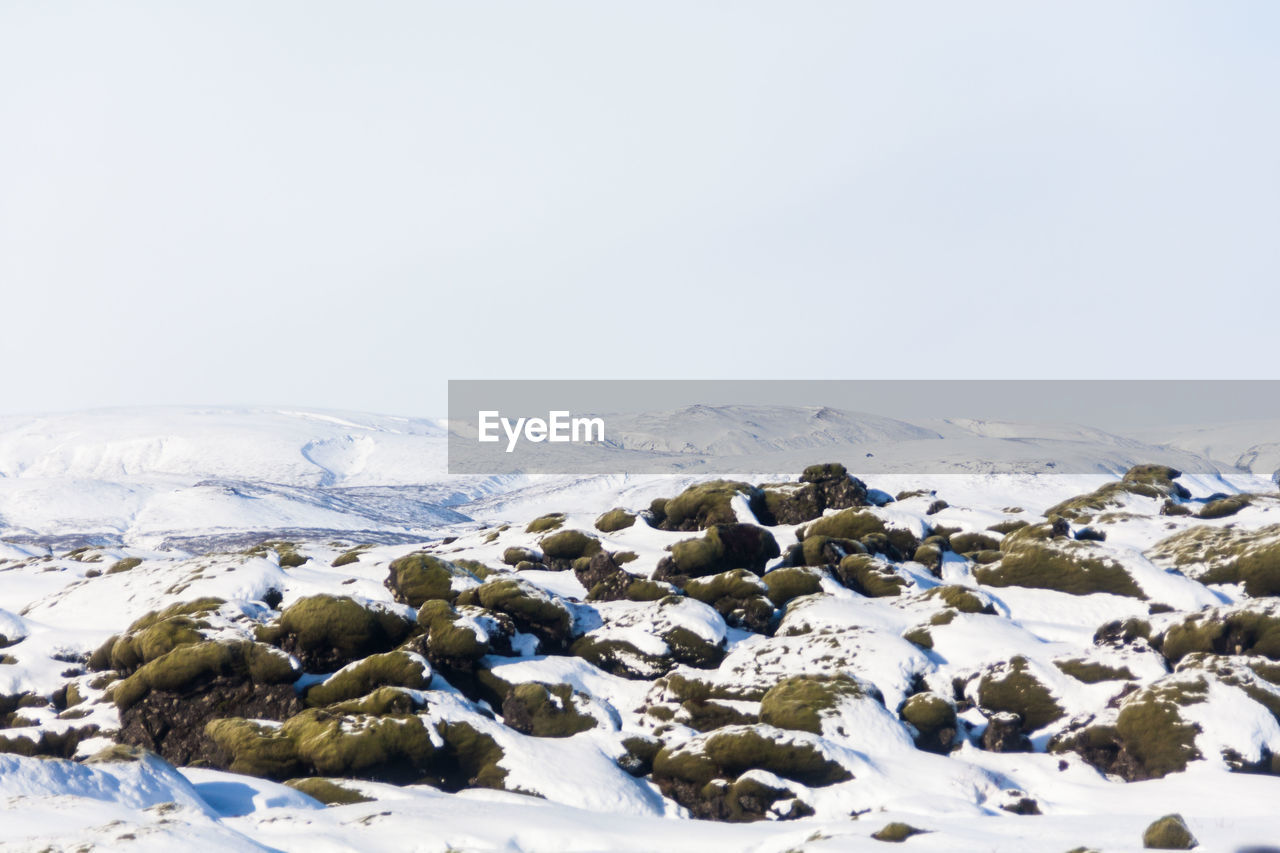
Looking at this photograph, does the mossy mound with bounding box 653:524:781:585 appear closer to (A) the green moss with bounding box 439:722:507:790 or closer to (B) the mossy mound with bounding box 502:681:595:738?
(B) the mossy mound with bounding box 502:681:595:738

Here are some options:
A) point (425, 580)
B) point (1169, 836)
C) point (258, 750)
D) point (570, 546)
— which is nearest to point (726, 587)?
point (570, 546)

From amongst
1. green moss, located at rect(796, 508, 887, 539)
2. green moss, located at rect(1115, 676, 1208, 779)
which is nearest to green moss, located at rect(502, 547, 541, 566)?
green moss, located at rect(796, 508, 887, 539)

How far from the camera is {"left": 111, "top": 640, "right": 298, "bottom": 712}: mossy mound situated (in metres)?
34.3

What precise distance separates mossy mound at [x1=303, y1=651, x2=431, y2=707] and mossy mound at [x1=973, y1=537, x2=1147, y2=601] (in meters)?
28.9

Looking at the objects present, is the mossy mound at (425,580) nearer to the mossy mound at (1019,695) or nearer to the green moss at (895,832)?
the mossy mound at (1019,695)

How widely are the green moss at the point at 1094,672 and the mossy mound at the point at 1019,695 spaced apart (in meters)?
1.82

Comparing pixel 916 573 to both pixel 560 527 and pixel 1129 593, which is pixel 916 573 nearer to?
pixel 1129 593

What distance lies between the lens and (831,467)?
205ft

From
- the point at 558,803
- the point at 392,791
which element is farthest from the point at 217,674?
the point at 558,803

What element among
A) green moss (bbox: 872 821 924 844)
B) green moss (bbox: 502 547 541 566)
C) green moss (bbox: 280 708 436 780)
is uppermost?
green moss (bbox: 872 821 924 844)

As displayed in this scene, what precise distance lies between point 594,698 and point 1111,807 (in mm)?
17654

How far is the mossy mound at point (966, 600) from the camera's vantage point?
137ft

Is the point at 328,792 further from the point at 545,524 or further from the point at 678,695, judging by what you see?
the point at 545,524

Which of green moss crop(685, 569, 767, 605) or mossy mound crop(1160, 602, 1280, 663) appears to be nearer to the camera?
mossy mound crop(1160, 602, 1280, 663)
